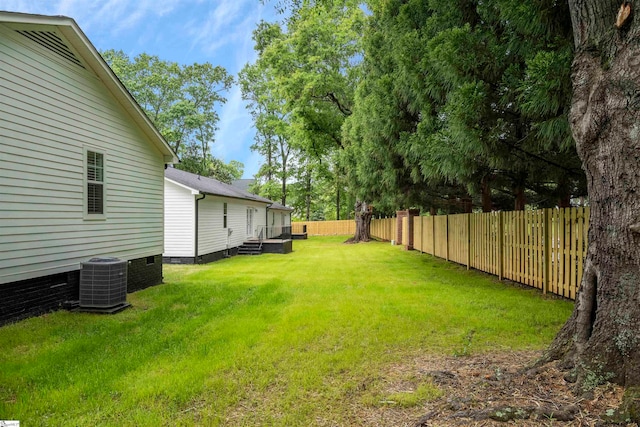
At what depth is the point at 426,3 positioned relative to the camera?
25.9ft

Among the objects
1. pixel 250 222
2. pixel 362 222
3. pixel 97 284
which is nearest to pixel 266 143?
pixel 362 222

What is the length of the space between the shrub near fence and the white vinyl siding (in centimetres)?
871

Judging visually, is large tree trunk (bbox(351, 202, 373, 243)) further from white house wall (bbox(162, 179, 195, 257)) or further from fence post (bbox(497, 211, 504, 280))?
fence post (bbox(497, 211, 504, 280))

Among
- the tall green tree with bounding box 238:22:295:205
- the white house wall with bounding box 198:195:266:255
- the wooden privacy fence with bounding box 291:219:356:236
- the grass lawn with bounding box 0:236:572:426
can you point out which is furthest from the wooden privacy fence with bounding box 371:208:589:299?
the tall green tree with bounding box 238:22:295:205

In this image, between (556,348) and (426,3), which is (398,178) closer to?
(426,3)

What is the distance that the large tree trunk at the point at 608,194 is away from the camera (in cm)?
236

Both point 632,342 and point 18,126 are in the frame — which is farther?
point 18,126

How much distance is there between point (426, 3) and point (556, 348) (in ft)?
26.0

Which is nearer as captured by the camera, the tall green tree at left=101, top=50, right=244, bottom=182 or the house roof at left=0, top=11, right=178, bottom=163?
the house roof at left=0, top=11, right=178, bottom=163

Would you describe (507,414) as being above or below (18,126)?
below

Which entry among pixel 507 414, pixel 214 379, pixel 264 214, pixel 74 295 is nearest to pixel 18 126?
pixel 74 295

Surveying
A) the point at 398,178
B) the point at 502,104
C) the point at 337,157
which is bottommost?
the point at 398,178

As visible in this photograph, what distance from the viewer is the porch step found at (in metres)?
16.6

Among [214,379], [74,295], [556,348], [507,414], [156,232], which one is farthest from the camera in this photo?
[156,232]
